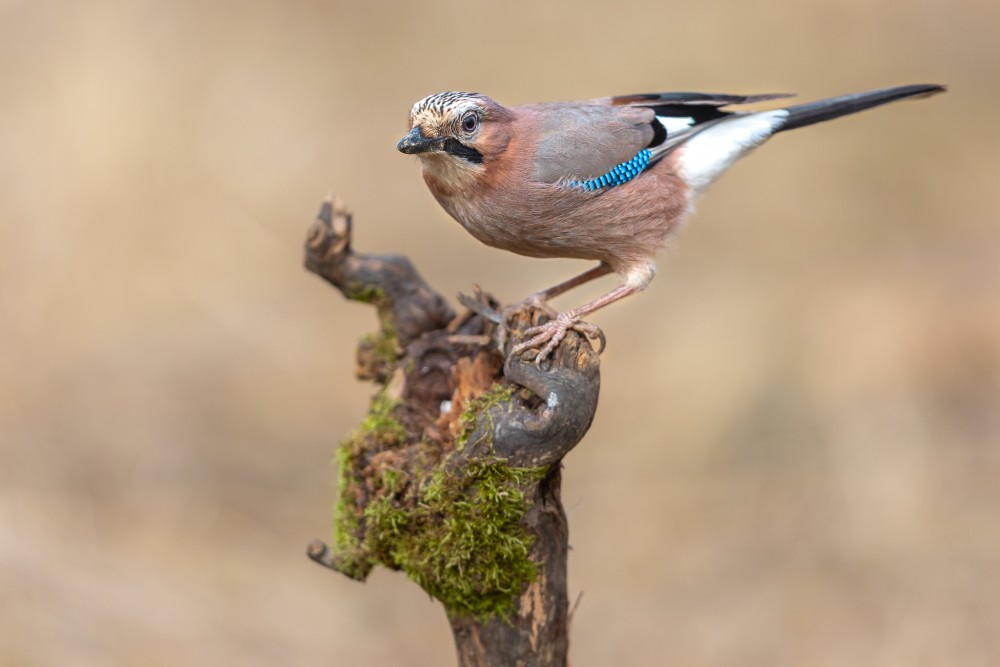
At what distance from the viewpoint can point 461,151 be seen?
3.99 m

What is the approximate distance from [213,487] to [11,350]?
1969 mm

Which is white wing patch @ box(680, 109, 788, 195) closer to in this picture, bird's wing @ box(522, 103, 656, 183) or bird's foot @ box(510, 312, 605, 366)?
bird's wing @ box(522, 103, 656, 183)

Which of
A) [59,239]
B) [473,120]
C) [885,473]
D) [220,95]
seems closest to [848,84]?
[885,473]

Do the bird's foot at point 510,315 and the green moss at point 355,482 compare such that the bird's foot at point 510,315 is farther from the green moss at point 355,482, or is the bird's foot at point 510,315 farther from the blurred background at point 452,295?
the blurred background at point 452,295

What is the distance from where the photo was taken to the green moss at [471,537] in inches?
137

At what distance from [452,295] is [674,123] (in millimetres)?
4341

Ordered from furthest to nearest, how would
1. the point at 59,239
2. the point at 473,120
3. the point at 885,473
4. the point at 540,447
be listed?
1. the point at 59,239
2. the point at 885,473
3. the point at 473,120
4. the point at 540,447

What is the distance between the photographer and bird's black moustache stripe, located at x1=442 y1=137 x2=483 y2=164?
394 cm

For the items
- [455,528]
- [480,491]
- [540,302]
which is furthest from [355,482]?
[540,302]

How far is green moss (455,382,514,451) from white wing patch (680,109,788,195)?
162 cm

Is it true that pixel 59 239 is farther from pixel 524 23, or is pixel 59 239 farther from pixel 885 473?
pixel 885 473

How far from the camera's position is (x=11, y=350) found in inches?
312

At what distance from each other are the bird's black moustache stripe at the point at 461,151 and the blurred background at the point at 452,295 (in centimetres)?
377

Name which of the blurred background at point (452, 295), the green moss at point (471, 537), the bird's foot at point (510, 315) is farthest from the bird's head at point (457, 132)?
the blurred background at point (452, 295)
